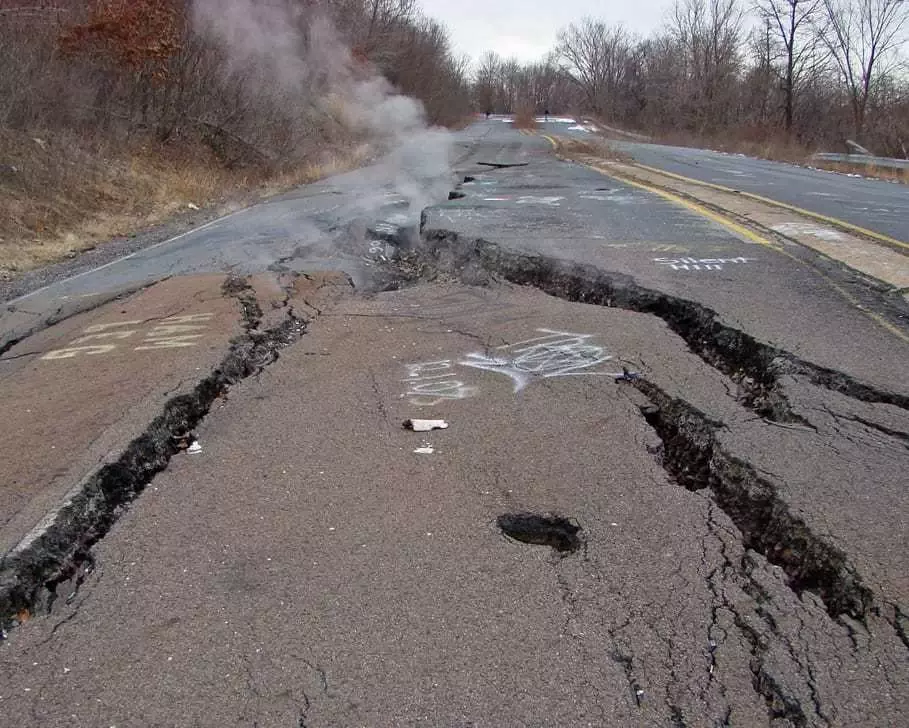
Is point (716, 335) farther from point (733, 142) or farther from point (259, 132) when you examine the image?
point (733, 142)

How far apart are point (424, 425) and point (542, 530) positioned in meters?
1.09

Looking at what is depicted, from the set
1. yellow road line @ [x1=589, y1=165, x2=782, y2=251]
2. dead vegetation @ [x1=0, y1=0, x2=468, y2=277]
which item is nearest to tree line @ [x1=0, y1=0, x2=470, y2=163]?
dead vegetation @ [x1=0, y1=0, x2=468, y2=277]

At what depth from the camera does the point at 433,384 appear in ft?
14.6

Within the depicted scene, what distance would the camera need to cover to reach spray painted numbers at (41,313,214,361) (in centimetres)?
535

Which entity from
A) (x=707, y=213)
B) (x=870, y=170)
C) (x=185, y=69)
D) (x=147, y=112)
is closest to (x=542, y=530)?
(x=707, y=213)

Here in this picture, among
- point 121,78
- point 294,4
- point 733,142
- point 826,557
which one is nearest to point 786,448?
point 826,557

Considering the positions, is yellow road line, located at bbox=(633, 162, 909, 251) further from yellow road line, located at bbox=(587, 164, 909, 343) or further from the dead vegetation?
the dead vegetation

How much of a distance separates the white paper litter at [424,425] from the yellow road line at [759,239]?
10.3 ft

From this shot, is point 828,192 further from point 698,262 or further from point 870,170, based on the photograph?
point 870,170

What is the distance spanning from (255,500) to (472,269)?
14.8 feet

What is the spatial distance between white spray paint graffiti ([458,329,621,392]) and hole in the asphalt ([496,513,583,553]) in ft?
4.57

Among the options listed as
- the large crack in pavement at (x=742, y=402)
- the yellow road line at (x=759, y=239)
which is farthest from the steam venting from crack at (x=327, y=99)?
the yellow road line at (x=759, y=239)

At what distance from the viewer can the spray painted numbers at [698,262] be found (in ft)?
22.6

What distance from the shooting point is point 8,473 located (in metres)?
3.54
